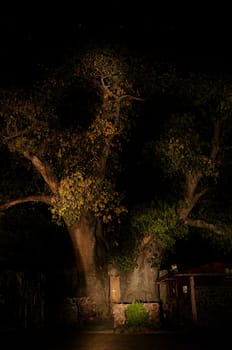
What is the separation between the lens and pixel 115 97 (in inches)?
608

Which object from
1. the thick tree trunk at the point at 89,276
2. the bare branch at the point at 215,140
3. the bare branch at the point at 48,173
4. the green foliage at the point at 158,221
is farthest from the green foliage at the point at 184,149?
the thick tree trunk at the point at 89,276

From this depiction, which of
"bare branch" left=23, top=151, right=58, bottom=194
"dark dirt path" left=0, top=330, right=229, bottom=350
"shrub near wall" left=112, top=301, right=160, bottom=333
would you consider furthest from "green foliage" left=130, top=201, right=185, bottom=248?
"dark dirt path" left=0, top=330, right=229, bottom=350

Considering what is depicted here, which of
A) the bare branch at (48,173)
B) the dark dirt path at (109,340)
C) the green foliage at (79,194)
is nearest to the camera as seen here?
the dark dirt path at (109,340)

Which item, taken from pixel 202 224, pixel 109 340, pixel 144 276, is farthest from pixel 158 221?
pixel 109 340

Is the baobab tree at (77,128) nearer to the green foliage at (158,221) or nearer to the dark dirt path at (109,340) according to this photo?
the green foliage at (158,221)

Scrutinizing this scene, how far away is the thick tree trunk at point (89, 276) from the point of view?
1727 centimetres

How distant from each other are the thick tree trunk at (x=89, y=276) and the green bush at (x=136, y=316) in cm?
308

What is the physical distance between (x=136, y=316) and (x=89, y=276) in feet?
12.4

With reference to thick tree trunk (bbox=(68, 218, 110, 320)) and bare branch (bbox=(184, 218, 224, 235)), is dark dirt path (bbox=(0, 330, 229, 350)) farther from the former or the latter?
bare branch (bbox=(184, 218, 224, 235))

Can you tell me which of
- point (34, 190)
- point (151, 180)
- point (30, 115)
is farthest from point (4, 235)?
point (30, 115)

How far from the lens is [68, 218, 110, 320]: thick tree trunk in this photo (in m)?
17.3

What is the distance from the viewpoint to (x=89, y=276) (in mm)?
17922

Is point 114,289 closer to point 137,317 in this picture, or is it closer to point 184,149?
point 137,317

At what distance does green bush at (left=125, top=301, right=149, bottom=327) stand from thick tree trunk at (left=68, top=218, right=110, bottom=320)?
10.1 feet
